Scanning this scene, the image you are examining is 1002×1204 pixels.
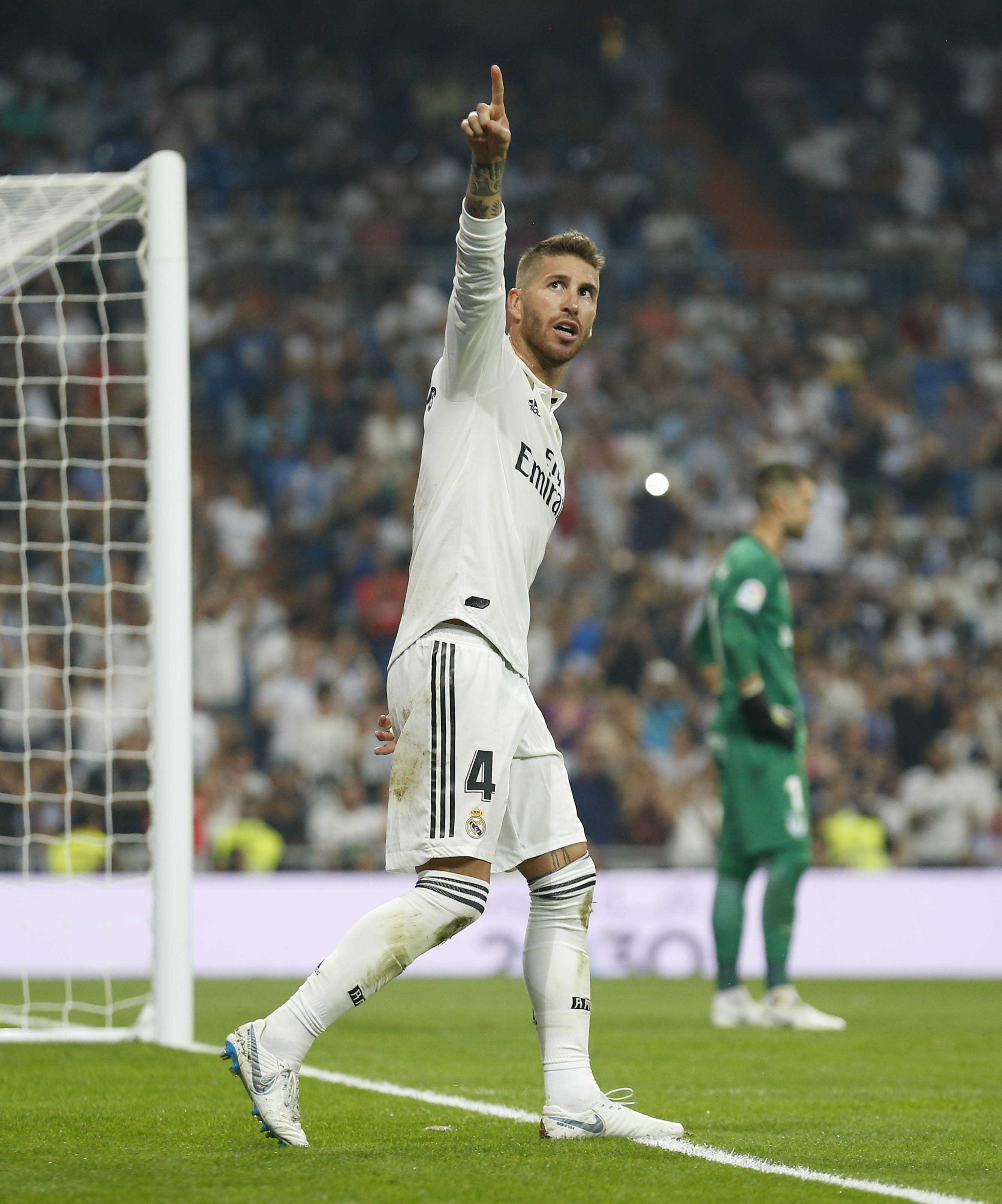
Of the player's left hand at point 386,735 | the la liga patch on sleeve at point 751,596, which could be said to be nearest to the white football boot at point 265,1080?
the player's left hand at point 386,735

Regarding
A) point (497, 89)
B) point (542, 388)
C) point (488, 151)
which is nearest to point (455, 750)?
point (542, 388)

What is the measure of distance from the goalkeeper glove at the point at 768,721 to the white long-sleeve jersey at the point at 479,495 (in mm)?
3758

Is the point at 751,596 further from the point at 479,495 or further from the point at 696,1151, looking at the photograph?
the point at 696,1151

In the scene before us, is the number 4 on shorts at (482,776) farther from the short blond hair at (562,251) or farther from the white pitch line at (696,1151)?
the short blond hair at (562,251)

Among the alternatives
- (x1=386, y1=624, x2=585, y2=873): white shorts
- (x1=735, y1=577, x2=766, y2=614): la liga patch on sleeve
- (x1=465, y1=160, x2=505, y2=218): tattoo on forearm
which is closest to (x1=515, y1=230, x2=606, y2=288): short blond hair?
(x1=465, y1=160, x2=505, y2=218): tattoo on forearm

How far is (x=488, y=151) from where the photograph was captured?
3781mm

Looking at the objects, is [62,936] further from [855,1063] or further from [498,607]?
[498,607]

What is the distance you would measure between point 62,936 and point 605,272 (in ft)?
28.4

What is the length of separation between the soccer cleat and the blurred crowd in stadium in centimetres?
471

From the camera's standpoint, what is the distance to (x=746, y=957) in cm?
1209

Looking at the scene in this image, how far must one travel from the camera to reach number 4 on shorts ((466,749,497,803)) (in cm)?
394

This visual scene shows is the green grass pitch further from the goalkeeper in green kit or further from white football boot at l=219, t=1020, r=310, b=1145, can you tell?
the goalkeeper in green kit

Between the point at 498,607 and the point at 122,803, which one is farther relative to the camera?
the point at 122,803

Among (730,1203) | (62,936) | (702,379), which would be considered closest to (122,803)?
(62,936)
